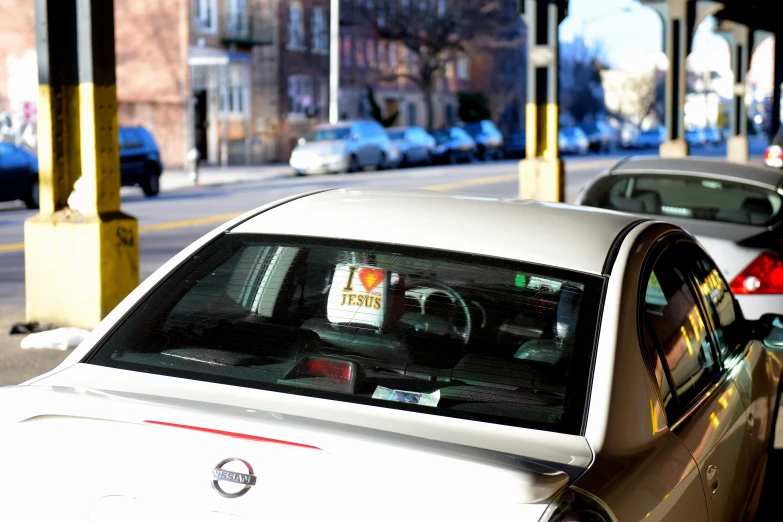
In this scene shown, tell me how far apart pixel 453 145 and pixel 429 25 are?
37.2ft

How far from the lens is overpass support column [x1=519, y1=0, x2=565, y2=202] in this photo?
56.5 feet

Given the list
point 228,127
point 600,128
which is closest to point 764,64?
point 600,128

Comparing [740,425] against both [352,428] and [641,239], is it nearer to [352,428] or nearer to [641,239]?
[641,239]

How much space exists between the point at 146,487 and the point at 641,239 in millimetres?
1623

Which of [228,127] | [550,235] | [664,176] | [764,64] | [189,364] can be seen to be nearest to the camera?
[189,364]

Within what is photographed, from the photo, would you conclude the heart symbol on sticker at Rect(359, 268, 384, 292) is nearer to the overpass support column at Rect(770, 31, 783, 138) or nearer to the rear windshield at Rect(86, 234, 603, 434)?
the rear windshield at Rect(86, 234, 603, 434)

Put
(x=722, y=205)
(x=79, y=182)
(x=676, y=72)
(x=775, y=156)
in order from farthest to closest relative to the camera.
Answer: (x=676, y=72)
(x=775, y=156)
(x=722, y=205)
(x=79, y=182)

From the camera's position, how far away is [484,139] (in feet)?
177

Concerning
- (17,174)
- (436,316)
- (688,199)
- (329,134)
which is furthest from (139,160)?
(436,316)

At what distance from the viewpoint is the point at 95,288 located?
846 cm

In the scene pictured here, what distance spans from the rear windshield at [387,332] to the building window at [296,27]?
48.3 metres

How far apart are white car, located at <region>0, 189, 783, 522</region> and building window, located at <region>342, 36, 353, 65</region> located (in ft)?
175

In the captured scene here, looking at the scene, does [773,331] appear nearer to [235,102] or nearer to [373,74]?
[235,102]

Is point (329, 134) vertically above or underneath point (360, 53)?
underneath
